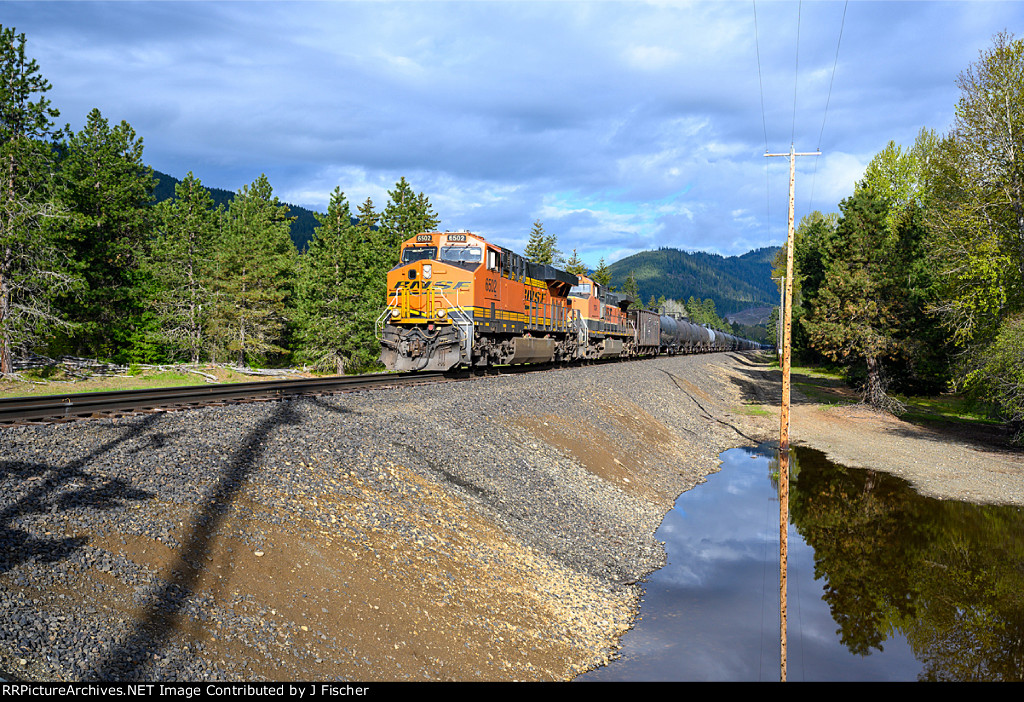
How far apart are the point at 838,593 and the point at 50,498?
13.6 m

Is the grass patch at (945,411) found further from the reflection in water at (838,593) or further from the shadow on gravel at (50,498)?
the shadow on gravel at (50,498)

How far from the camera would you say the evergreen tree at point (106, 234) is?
32000 millimetres

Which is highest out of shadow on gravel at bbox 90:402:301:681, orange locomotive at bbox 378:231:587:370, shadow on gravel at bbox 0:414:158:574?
orange locomotive at bbox 378:231:587:370

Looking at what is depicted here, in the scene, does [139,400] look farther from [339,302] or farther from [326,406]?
[339,302]

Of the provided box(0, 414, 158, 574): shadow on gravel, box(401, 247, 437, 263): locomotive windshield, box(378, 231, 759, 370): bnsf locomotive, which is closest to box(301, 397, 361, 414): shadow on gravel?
box(0, 414, 158, 574): shadow on gravel

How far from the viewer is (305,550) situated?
25.5 feet

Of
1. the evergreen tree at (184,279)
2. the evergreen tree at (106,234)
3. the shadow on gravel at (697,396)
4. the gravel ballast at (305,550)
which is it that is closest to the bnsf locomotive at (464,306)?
the gravel ballast at (305,550)

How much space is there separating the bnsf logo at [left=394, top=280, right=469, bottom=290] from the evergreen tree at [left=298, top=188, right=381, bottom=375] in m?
18.7

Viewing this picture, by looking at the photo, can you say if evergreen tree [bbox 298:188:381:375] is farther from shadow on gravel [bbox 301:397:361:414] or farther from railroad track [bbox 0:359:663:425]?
shadow on gravel [bbox 301:397:361:414]

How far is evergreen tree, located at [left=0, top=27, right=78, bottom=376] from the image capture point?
977 inches

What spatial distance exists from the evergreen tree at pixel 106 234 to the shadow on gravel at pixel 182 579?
26.5m

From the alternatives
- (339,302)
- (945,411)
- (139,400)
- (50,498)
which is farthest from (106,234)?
(945,411)
